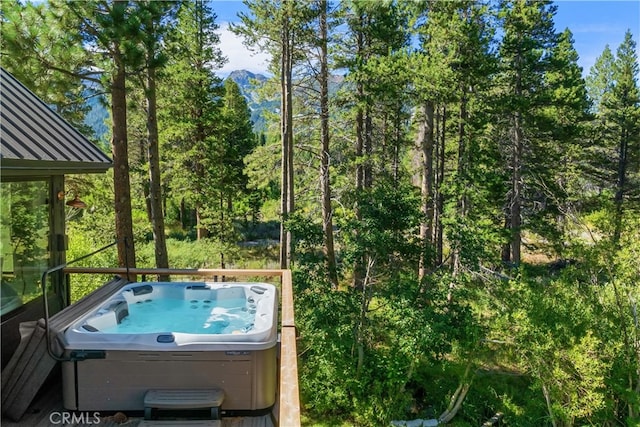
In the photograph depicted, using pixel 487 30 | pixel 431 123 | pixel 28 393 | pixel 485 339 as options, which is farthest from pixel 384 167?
pixel 28 393

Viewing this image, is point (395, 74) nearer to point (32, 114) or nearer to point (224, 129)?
point (224, 129)

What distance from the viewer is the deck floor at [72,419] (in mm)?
3096

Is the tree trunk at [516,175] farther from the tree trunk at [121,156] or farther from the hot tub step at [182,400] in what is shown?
the hot tub step at [182,400]

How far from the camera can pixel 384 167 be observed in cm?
1459

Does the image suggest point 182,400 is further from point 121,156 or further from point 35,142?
point 121,156

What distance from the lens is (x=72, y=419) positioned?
3170mm

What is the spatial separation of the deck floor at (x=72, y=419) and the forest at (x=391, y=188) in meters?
1.86

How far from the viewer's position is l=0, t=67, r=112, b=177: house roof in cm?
312

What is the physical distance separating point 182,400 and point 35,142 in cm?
230

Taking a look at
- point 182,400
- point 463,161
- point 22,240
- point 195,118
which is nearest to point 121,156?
point 22,240

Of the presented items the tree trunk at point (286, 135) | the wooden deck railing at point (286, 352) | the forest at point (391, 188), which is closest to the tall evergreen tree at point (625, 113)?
the forest at point (391, 188)

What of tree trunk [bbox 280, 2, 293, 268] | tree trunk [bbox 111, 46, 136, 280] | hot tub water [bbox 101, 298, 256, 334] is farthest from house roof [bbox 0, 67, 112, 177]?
tree trunk [bbox 280, 2, 293, 268]

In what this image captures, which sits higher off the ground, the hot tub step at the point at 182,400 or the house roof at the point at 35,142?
the house roof at the point at 35,142

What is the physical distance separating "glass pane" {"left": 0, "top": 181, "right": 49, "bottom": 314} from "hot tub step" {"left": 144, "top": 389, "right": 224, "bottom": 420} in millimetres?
1478
